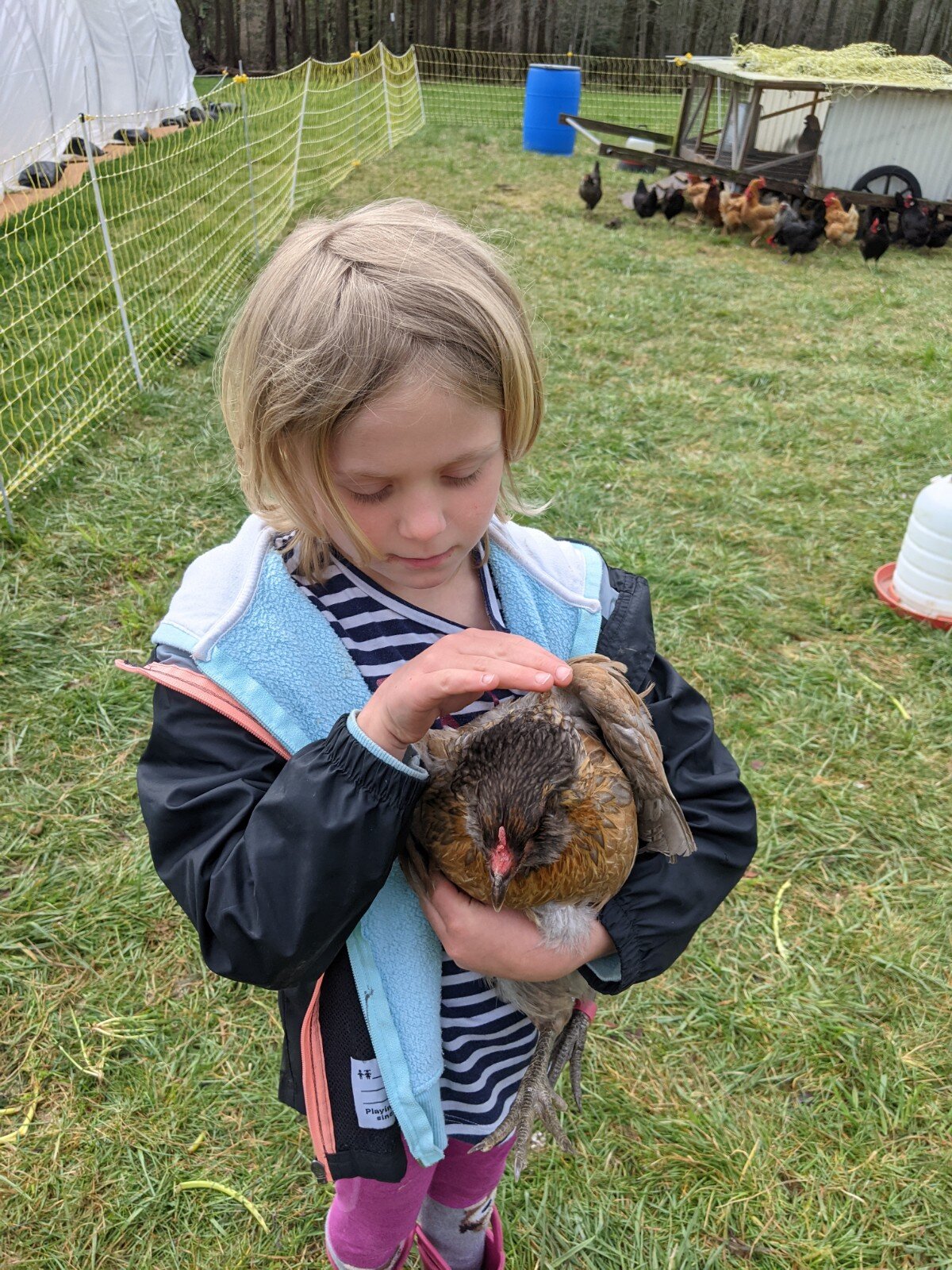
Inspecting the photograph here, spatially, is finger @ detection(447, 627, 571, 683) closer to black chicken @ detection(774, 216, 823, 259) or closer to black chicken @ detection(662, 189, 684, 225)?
black chicken @ detection(774, 216, 823, 259)

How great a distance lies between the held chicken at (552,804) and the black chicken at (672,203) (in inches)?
458

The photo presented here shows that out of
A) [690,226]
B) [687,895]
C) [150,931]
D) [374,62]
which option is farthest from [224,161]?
[374,62]

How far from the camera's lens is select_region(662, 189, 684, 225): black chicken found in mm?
11453

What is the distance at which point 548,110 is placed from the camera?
15.1 meters

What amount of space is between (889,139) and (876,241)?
201cm

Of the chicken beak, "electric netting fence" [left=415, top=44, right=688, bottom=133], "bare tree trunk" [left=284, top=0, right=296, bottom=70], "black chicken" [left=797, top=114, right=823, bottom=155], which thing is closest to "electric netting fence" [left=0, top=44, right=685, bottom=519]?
the chicken beak

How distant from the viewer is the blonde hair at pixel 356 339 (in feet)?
4.09

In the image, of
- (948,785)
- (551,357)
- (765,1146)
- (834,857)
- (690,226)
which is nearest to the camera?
(765,1146)

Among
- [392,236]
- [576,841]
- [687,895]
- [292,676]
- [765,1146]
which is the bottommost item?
[765,1146]

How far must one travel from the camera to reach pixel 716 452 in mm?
5980

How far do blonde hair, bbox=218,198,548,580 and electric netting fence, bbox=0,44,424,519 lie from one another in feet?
12.0

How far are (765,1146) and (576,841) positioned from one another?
1.70 m

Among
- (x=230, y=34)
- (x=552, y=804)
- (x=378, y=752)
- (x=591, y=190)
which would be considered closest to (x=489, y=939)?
(x=552, y=804)

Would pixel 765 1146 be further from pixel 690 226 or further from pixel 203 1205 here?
pixel 690 226
